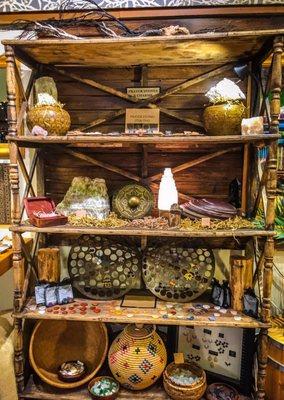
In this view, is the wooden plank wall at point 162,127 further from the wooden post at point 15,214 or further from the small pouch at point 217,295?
the small pouch at point 217,295

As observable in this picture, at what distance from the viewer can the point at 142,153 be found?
2135 mm

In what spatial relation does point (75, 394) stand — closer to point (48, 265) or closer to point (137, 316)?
point (137, 316)

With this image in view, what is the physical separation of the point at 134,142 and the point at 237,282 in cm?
102

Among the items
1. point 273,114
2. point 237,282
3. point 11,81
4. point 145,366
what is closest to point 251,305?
point 237,282

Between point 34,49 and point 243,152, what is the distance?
140cm

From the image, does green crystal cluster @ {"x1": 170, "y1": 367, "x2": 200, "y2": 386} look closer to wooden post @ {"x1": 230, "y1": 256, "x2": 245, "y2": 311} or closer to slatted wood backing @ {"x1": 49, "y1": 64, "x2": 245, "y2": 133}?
wooden post @ {"x1": 230, "y1": 256, "x2": 245, "y2": 311}

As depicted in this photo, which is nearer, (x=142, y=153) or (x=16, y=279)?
(x=16, y=279)

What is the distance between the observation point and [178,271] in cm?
209

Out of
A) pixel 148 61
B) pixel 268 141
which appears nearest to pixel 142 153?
pixel 148 61

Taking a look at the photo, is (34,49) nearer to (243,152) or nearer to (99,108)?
(99,108)

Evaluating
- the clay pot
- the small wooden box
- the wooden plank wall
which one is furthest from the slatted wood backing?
the small wooden box

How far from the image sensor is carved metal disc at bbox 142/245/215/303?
6.77 ft

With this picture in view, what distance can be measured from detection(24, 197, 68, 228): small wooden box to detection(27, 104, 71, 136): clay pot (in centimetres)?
42

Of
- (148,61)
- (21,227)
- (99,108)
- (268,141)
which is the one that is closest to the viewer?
(268,141)
